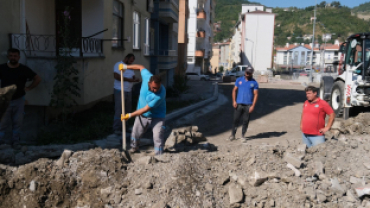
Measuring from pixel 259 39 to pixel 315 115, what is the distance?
185 ft

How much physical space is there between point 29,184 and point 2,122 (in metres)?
1.90

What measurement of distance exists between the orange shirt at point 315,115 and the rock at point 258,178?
174 cm

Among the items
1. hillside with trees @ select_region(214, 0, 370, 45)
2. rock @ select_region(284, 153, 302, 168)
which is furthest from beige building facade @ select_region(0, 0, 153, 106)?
hillside with trees @ select_region(214, 0, 370, 45)

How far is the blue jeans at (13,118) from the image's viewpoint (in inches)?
232

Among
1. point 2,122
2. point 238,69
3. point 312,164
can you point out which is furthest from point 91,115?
point 238,69

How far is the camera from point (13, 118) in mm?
5992

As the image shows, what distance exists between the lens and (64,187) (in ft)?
15.0

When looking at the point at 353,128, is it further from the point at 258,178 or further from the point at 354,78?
the point at 258,178

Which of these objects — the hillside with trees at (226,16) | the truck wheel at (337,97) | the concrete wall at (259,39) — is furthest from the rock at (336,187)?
the hillside with trees at (226,16)

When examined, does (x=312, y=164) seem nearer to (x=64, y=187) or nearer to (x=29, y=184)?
(x=64, y=187)

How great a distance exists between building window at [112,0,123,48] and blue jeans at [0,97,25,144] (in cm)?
471

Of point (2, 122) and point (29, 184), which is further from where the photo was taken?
point (2, 122)

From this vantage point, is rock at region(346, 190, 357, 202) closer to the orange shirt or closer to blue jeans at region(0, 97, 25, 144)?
the orange shirt

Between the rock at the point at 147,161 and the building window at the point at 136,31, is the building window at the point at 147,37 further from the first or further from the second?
the rock at the point at 147,161
